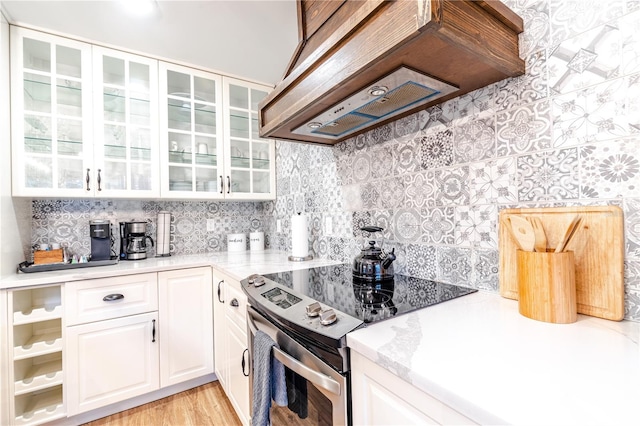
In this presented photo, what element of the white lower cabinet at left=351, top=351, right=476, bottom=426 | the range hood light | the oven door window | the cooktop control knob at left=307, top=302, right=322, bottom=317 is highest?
the range hood light

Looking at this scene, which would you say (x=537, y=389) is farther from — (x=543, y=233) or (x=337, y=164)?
(x=337, y=164)

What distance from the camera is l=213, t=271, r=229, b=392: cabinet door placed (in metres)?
1.74

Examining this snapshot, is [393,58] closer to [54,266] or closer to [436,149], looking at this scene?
[436,149]

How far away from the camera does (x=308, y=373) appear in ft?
2.69

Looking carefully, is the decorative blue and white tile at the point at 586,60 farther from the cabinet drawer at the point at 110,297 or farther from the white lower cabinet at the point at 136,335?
the cabinet drawer at the point at 110,297

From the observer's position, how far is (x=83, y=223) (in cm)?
204

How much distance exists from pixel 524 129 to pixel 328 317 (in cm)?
86

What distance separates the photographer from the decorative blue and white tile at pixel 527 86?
0.86m

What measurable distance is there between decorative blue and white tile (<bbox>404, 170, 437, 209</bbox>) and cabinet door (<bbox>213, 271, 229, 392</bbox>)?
123 centimetres

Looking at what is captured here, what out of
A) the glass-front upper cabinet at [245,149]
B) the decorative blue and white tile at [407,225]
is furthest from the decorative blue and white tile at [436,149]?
the glass-front upper cabinet at [245,149]

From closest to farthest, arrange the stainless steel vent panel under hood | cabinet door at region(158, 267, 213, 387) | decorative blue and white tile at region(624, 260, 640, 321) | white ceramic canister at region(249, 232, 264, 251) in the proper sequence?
decorative blue and white tile at region(624, 260, 640, 321)
the stainless steel vent panel under hood
cabinet door at region(158, 267, 213, 387)
white ceramic canister at region(249, 232, 264, 251)

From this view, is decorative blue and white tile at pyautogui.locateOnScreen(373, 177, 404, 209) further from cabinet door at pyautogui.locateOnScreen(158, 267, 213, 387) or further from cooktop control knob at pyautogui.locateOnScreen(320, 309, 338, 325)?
cabinet door at pyautogui.locateOnScreen(158, 267, 213, 387)

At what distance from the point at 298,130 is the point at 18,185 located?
1686 mm

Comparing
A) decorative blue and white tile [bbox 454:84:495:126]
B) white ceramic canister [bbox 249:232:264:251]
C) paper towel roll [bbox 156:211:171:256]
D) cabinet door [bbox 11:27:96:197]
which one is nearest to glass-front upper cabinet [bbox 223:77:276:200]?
white ceramic canister [bbox 249:232:264:251]
